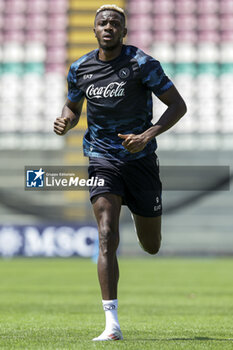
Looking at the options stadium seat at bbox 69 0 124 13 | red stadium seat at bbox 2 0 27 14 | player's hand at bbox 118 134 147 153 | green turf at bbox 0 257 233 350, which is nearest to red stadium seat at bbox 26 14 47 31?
red stadium seat at bbox 2 0 27 14

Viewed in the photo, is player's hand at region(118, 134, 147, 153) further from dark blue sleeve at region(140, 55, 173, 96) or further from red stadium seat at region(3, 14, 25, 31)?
red stadium seat at region(3, 14, 25, 31)

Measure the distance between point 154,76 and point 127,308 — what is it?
3.95m

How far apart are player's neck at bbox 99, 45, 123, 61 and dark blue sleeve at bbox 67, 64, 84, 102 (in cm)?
24

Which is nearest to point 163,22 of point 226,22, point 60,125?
point 226,22

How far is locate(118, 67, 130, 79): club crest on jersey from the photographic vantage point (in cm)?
527

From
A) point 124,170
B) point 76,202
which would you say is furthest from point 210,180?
point 124,170

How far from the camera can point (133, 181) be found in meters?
5.37

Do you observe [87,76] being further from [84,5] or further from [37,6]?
[37,6]

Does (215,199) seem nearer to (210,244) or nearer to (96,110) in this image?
(210,244)

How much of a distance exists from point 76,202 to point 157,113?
4055 mm

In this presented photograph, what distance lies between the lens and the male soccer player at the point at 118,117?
522cm

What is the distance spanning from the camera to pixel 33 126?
88.0ft

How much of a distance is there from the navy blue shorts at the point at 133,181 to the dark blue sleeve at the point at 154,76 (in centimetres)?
51

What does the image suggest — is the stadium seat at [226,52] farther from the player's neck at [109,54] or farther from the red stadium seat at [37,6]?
the player's neck at [109,54]
